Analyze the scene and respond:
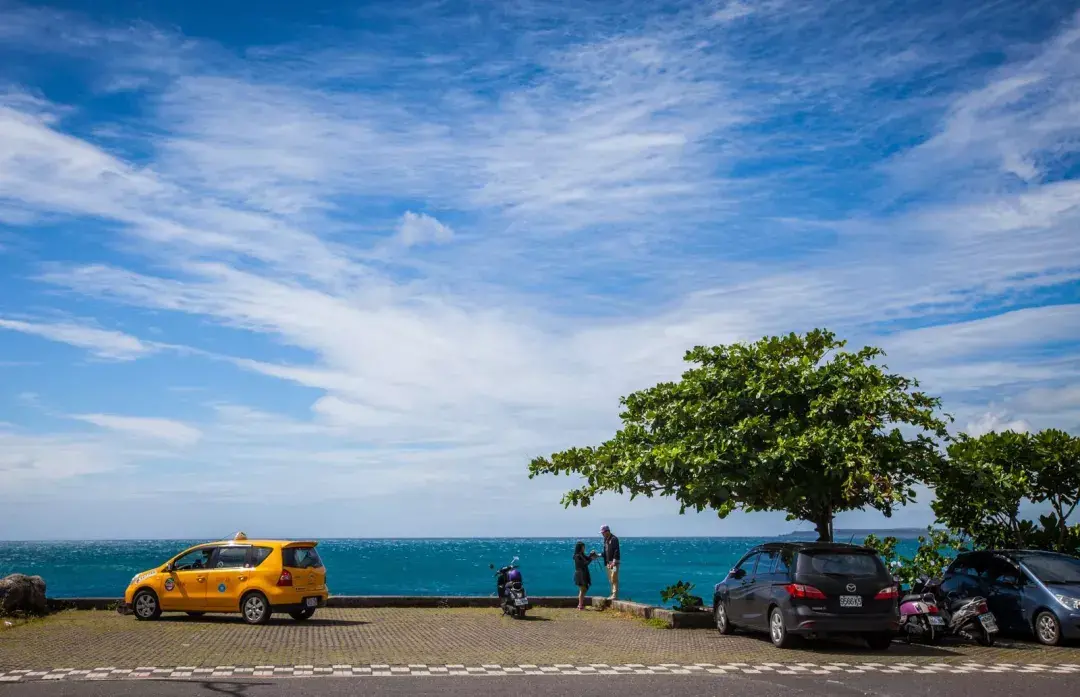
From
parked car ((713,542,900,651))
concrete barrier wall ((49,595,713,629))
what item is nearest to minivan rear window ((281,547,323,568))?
concrete barrier wall ((49,595,713,629))

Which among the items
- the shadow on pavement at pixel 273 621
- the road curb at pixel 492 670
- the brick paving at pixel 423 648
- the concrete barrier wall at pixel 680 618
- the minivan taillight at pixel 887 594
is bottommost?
the road curb at pixel 492 670

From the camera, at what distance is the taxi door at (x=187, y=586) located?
21.0 metres

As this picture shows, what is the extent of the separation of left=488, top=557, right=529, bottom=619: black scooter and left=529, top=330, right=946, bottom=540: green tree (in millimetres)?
2379

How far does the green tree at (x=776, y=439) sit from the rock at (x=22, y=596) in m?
11.1

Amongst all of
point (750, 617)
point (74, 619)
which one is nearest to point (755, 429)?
point (750, 617)

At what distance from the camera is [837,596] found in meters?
16.1

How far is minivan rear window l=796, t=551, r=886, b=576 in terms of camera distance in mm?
16375

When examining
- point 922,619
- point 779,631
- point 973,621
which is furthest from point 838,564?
point 973,621

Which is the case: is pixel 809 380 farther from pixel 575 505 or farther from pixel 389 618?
pixel 389 618

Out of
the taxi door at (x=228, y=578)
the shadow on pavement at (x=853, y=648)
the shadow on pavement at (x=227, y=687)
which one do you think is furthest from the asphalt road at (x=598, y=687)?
the taxi door at (x=228, y=578)

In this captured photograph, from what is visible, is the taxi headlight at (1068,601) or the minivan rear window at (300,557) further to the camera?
the minivan rear window at (300,557)

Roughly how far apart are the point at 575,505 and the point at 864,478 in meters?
5.96

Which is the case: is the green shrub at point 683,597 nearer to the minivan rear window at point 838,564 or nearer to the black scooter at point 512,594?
the black scooter at point 512,594

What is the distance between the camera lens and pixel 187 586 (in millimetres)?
21109
